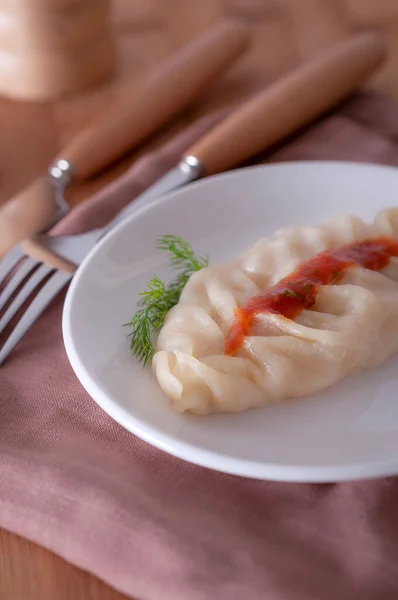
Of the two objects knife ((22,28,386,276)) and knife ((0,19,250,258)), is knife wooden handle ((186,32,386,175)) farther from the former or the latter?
knife ((0,19,250,258))

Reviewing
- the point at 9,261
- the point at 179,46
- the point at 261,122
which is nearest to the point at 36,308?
the point at 9,261

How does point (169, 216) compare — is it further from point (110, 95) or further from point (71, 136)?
point (110, 95)

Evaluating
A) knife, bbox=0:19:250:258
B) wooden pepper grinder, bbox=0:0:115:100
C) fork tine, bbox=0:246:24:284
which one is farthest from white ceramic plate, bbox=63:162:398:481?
wooden pepper grinder, bbox=0:0:115:100

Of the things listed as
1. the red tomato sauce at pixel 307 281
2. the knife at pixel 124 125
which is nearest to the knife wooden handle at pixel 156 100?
the knife at pixel 124 125

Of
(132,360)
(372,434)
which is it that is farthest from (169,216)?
(372,434)

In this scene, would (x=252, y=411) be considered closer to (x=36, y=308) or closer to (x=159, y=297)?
(x=159, y=297)

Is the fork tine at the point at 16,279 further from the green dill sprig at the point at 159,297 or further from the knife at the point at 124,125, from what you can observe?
the green dill sprig at the point at 159,297

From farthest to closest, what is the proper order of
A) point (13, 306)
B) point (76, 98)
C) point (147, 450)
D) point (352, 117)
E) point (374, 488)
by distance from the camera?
point (76, 98) < point (352, 117) < point (13, 306) < point (147, 450) < point (374, 488)
